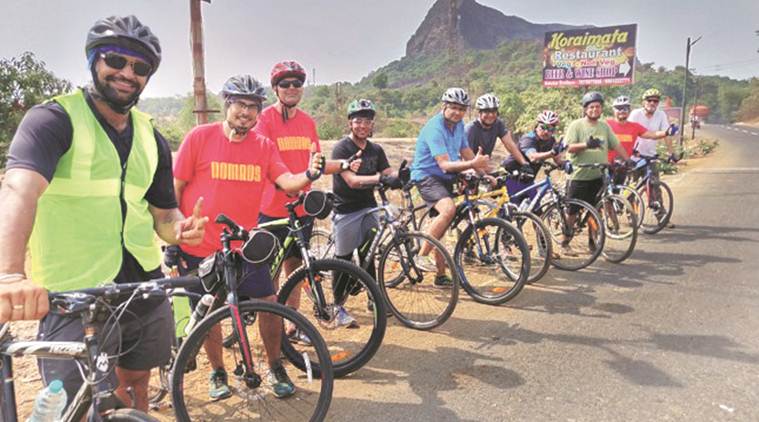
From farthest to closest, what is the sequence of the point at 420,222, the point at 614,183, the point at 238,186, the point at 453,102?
1. the point at 614,183
2. the point at 420,222
3. the point at 453,102
4. the point at 238,186

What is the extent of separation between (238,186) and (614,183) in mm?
5991

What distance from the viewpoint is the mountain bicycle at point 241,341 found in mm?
2662

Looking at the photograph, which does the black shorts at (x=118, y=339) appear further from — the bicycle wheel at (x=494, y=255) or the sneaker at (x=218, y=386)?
the bicycle wheel at (x=494, y=255)

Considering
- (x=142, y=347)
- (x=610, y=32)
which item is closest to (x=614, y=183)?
(x=142, y=347)

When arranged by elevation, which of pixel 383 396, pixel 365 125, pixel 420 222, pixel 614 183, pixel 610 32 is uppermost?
pixel 610 32

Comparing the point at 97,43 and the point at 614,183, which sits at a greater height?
the point at 97,43

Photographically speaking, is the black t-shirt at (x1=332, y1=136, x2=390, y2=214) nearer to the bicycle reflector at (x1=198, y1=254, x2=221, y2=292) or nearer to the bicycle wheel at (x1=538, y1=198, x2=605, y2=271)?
the bicycle reflector at (x1=198, y1=254, x2=221, y2=292)

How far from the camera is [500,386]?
141 inches

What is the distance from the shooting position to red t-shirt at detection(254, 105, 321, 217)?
4.20 meters

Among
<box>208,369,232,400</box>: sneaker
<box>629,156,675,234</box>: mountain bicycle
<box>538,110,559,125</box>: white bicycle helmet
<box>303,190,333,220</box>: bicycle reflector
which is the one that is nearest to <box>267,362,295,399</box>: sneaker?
<box>208,369,232,400</box>: sneaker

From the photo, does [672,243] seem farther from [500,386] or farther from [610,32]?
[610,32]

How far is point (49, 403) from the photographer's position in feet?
5.54

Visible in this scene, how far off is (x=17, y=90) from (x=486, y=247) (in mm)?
11589

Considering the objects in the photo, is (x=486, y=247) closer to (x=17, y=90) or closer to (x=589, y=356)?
(x=589, y=356)
